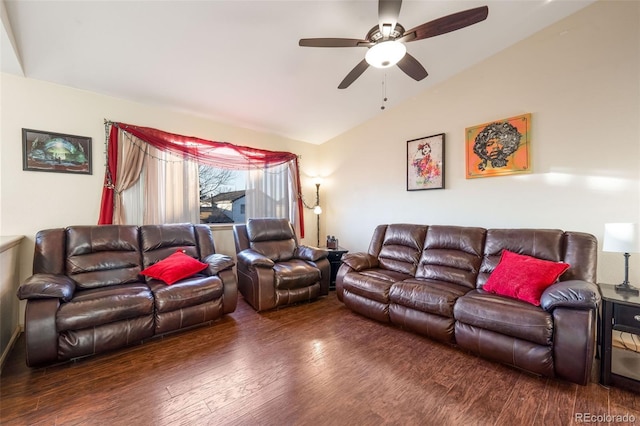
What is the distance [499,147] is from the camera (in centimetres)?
300

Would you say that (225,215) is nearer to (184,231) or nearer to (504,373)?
(184,231)

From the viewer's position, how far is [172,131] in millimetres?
3566

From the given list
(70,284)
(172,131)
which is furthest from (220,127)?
(70,284)

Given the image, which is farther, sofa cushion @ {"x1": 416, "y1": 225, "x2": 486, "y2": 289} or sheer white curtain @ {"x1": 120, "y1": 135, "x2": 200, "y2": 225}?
sheer white curtain @ {"x1": 120, "y1": 135, "x2": 200, "y2": 225}

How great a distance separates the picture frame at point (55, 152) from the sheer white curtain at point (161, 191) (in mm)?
371

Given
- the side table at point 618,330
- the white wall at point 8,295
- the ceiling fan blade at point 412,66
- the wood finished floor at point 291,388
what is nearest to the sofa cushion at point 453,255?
the wood finished floor at point 291,388

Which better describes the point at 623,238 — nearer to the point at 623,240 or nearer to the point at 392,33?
the point at 623,240

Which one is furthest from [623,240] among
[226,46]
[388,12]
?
[226,46]

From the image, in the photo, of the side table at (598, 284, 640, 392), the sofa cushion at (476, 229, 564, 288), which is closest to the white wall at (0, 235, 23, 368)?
the sofa cushion at (476, 229, 564, 288)

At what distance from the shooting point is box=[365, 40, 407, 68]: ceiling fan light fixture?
188 cm

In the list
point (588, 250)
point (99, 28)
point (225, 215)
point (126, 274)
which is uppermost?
point (99, 28)

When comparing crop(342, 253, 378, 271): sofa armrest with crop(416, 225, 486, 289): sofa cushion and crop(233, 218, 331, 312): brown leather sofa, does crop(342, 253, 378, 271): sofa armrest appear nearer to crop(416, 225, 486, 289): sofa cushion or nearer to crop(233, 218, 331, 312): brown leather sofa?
crop(233, 218, 331, 312): brown leather sofa

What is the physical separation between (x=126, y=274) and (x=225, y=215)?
1.68 metres

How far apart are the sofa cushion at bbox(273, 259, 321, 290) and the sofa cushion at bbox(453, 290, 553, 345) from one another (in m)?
1.67
